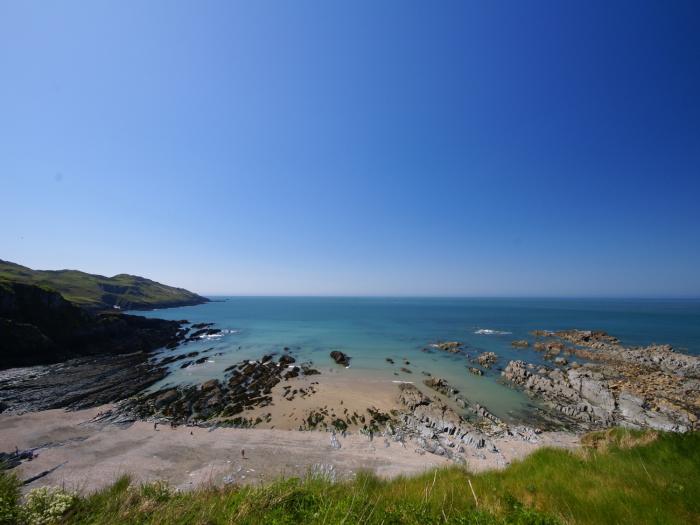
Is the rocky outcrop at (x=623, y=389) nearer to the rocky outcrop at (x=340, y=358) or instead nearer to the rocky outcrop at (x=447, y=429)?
the rocky outcrop at (x=447, y=429)

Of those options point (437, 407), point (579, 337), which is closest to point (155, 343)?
point (437, 407)

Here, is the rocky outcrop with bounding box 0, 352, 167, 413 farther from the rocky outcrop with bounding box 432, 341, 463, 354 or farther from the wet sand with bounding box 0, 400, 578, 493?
the rocky outcrop with bounding box 432, 341, 463, 354

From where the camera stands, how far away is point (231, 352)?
41.7 m

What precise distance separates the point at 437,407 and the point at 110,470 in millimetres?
21699

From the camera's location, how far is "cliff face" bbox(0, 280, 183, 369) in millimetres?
32969

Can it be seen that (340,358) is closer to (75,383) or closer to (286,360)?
(286,360)

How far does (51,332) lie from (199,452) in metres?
44.2

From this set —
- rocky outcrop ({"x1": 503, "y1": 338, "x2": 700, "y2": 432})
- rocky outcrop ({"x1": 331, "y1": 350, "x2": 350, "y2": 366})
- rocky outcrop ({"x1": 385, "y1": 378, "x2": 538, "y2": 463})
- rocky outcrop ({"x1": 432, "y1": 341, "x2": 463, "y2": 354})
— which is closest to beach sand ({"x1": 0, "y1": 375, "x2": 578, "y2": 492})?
rocky outcrop ({"x1": 385, "y1": 378, "x2": 538, "y2": 463})

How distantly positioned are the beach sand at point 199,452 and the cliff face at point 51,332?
22.6m

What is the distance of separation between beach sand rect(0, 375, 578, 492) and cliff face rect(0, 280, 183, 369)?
2256 cm

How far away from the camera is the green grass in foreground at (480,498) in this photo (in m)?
4.40

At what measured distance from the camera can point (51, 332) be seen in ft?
125

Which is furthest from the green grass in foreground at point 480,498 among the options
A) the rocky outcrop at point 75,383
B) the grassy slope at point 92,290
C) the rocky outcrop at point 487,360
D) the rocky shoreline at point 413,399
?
the grassy slope at point 92,290

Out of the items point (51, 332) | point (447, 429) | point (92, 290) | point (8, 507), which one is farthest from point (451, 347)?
point (92, 290)
